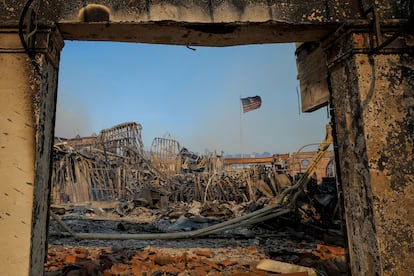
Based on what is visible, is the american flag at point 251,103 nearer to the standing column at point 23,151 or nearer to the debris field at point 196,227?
the debris field at point 196,227

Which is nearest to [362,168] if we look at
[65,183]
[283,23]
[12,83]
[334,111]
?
[334,111]

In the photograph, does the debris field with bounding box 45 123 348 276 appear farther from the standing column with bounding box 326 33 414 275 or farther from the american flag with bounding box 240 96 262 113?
the american flag with bounding box 240 96 262 113

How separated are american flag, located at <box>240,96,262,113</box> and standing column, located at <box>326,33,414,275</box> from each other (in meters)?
22.9

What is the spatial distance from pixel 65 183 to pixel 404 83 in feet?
49.6

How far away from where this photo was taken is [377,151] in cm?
219

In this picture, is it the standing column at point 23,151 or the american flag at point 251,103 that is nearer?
the standing column at point 23,151

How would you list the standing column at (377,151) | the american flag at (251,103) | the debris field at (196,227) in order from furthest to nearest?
the american flag at (251,103) < the debris field at (196,227) < the standing column at (377,151)

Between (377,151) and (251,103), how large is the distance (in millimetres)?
23986

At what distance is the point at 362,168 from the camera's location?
2221 mm

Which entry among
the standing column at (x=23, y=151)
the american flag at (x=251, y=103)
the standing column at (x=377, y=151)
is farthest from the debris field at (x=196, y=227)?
the american flag at (x=251, y=103)

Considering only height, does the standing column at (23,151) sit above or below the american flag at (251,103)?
below

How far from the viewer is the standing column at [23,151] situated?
1936mm

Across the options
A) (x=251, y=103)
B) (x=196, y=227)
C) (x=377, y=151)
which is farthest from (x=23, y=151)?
(x=251, y=103)

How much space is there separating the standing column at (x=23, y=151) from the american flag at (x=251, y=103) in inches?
926
